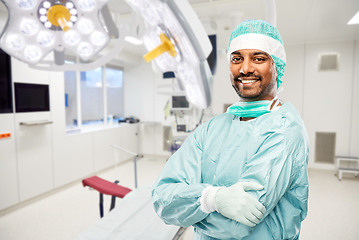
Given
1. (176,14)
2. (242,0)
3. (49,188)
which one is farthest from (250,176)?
(49,188)

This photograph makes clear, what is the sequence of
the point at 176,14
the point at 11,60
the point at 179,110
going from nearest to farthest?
the point at 176,14 < the point at 11,60 < the point at 179,110

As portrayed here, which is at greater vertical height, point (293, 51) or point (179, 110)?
point (293, 51)

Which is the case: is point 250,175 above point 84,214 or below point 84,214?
above

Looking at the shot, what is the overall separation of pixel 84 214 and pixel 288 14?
3574mm

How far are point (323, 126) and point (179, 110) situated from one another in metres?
2.79

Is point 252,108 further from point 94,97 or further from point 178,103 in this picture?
point 94,97

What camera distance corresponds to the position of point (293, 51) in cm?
441

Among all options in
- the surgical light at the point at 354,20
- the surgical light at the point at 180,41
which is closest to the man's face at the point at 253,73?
the surgical light at the point at 180,41

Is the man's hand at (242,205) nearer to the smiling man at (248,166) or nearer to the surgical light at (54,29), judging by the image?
the smiling man at (248,166)

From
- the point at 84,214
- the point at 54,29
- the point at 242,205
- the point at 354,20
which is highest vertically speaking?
the point at 354,20

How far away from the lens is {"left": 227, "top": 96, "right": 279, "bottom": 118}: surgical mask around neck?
32.8 inches

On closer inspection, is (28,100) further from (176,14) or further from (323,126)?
(323,126)

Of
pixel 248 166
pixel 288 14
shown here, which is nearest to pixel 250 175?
pixel 248 166

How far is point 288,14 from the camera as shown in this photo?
2883 millimetres
